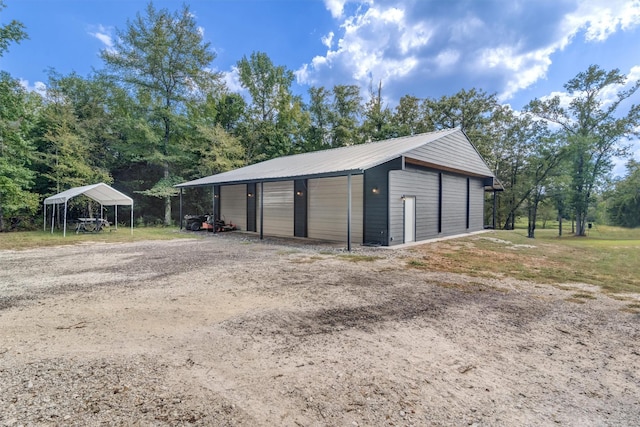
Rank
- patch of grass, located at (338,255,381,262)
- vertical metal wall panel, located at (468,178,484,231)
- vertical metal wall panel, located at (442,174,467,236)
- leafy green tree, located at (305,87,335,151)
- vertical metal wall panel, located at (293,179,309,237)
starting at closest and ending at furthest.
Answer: patch of grass, located at (338,255,381,262) → vertical metal wall panel, located at (293,179,309,237) → vertical metal wall panel, located at (442,174,467,236) → vertical metal wall panel, located at (468,178,484,231) → leafy green tree, located at (305,87,335,151)

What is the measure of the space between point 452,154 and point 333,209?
5155 millimetres

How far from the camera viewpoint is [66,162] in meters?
15.3

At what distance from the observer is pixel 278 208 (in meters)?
12.6

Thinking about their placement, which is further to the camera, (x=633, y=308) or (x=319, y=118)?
(x=319, y=118)

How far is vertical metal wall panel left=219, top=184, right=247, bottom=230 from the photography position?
14.3m

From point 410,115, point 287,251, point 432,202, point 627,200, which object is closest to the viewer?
point 287,251

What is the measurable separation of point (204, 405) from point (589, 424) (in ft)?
7.16

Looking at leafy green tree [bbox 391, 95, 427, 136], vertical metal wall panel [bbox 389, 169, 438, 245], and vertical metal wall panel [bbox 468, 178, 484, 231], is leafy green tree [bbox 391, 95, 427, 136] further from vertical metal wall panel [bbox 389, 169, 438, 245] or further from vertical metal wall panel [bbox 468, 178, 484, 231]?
vertical metal wall panel [bbox 389, 169, 438, 245]

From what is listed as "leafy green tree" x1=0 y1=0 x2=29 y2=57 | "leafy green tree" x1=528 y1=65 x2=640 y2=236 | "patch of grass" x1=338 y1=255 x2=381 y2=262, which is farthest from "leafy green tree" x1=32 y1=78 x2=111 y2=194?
"leafy green tree" x1=528 y1=65 x2=640 y2=236

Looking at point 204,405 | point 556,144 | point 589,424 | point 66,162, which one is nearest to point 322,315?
point 204,405

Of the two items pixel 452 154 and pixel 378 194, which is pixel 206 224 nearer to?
pixel 378 194

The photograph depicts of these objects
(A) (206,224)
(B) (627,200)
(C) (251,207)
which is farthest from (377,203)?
(B) (627,200)

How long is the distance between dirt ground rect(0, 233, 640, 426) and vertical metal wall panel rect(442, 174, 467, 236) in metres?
7.12

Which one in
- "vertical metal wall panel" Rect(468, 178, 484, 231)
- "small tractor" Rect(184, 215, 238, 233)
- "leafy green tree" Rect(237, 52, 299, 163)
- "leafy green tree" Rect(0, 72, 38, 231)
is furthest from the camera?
"leafy green tree" Rect(237, 52, 299, 163)
